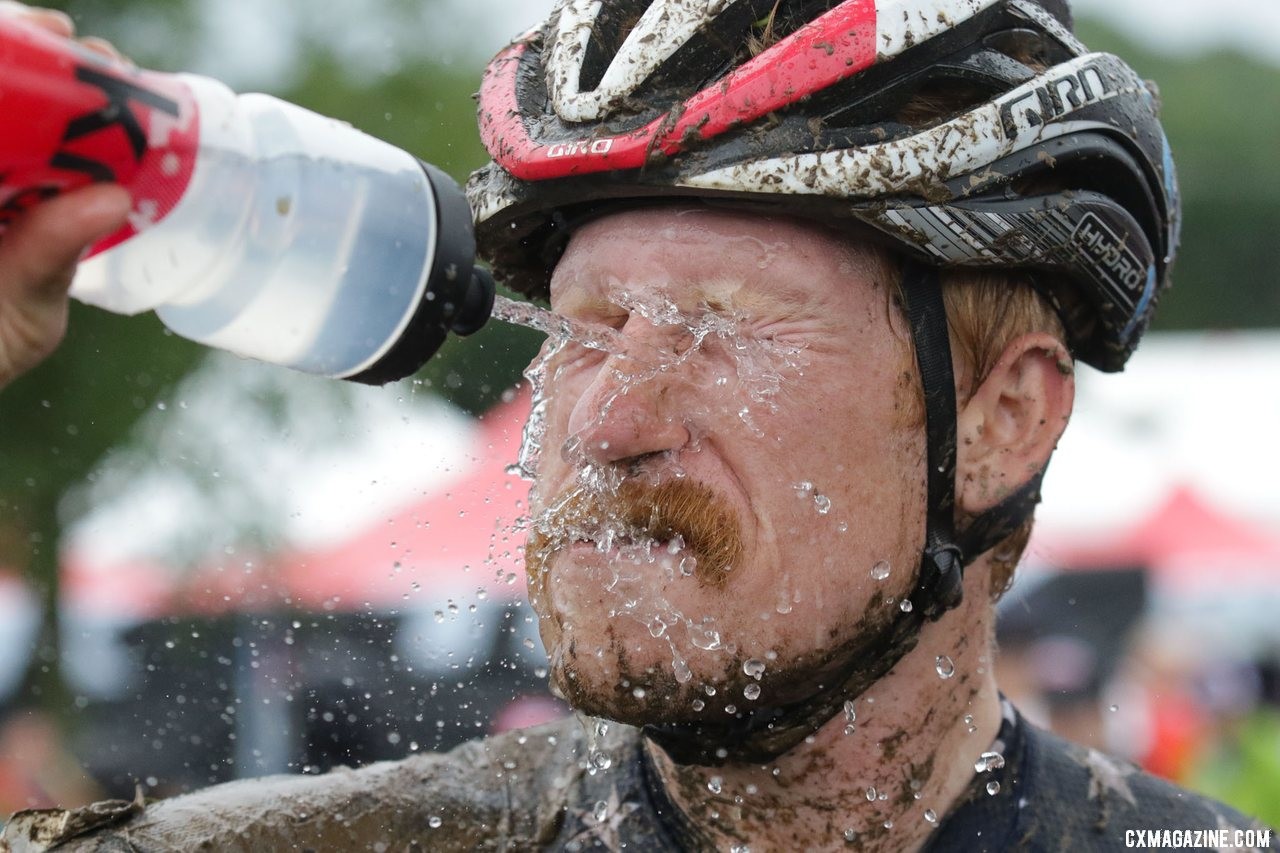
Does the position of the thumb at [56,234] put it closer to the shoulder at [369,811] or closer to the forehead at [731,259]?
the forehead at [731,259]

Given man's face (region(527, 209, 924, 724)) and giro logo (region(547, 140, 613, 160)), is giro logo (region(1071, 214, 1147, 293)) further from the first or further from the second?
giro logo (region(547, 140, 613, 160))

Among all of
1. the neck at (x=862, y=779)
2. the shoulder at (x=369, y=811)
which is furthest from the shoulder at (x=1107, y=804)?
the shoulder at (x=369, y=811)

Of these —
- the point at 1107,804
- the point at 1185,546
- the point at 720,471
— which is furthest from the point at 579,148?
the point at 1185,546

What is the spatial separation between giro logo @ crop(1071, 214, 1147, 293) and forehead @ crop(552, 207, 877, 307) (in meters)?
0.48

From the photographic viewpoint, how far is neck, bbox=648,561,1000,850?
2.54 m

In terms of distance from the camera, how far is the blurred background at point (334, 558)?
7102mm

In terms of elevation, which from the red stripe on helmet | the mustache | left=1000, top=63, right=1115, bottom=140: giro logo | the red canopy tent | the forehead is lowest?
the red canopy tent

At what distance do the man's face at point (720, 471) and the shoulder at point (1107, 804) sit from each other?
23.3 inches

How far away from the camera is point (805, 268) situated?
2.45m

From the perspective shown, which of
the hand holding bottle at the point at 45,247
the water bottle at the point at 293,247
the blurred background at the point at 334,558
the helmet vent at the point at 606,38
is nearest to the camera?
A: the hand holding bottle at the point at 45,247

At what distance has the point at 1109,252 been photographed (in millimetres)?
2734

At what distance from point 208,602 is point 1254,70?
164 ft

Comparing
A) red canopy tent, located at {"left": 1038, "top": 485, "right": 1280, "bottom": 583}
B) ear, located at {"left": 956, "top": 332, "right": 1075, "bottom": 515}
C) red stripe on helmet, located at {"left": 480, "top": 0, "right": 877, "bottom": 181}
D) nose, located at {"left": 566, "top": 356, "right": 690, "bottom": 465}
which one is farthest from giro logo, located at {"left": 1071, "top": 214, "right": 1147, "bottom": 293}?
red canopy tent, located at {"left": 1038, "top": 485, "right": 1280, "bottom": 583}

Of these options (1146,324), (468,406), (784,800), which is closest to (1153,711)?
(468,406)
